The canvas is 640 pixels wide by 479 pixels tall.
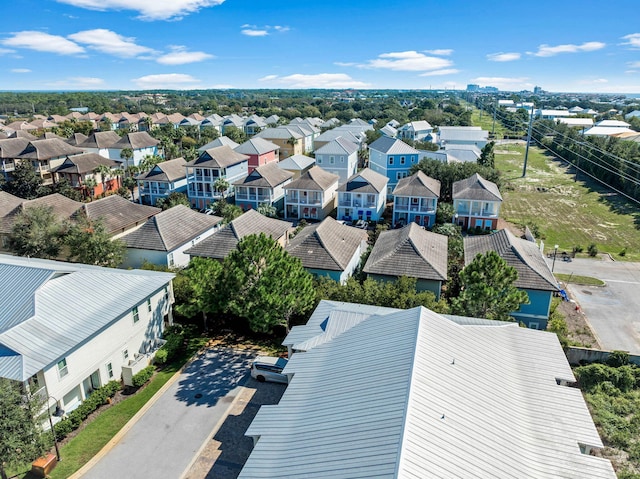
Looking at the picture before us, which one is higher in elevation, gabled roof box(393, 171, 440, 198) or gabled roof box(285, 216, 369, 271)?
gabled roof box(393, 171, 440, 198)

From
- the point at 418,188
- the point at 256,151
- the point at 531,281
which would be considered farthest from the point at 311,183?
the point at 531,281

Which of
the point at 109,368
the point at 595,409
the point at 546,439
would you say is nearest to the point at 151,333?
the point at 109,368

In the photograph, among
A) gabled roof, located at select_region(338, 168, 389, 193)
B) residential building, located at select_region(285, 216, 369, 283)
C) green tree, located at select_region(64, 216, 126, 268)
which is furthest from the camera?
gabled roof, located at select_region(338, 168, 389, 193)

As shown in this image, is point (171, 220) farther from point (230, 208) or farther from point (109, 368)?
point (109, 368)

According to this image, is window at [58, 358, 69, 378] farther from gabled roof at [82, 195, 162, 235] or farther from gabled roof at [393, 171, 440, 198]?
gabled roof at [393, 171, 440, 198]

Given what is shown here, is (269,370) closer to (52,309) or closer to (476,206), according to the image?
(52,309)

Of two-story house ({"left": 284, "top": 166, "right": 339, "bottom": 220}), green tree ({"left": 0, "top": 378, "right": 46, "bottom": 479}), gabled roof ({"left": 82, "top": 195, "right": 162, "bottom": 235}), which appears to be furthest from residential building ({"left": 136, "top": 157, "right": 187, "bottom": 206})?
green tree ({"left": 0, "top": 378, "right": 46, "bottom": 479})

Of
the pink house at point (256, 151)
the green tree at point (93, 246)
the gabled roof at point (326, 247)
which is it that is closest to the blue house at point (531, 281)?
the gabled roof at point (326, 247)
